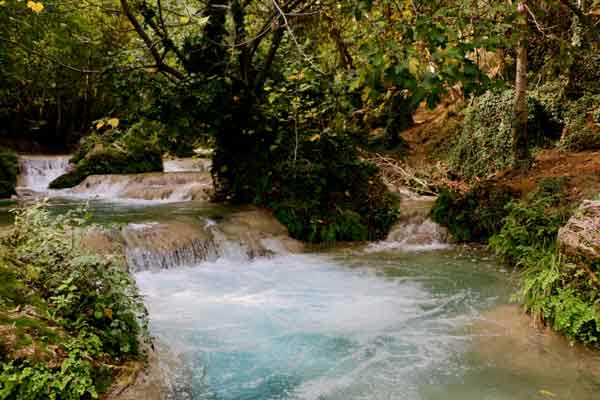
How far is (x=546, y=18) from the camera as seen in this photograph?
1209 cm

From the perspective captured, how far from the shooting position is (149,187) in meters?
14.3

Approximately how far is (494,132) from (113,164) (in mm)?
13245

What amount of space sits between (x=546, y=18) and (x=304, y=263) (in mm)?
9266

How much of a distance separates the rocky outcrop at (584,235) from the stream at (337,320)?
0.90 metres

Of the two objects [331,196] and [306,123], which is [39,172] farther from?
[331,196]

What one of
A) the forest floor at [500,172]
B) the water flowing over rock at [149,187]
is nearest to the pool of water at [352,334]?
the forest floor at [500,172]

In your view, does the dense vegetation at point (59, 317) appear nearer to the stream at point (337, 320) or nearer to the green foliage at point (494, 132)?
the stream at point (337, 320)

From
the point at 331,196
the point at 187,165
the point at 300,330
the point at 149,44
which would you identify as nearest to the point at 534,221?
the point at 331,196

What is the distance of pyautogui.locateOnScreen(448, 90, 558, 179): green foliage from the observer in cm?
1138

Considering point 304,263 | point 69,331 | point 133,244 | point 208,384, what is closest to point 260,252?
point 304,263

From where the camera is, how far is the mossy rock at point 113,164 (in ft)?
55.0

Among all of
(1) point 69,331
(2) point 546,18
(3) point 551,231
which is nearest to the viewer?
(1) point 69,331

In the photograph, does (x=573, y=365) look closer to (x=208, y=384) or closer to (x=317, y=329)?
(x=317, y=329)

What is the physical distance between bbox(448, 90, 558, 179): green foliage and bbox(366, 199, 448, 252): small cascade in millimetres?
2370
